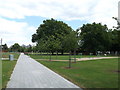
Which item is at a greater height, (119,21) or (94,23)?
(94,23)

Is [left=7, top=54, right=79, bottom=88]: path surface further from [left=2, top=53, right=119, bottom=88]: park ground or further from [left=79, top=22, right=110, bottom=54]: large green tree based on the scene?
[left=79, top=22, right=110, bottom=54]: large green tree

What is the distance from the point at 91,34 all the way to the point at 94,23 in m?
5.75

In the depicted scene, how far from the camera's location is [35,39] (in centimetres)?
9306

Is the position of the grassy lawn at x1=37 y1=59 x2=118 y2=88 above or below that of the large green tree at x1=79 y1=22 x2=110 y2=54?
below

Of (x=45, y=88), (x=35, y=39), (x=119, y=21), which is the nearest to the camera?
(x=45, y=88)

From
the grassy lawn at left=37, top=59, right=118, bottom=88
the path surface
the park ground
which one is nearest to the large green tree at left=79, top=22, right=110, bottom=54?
the park ground

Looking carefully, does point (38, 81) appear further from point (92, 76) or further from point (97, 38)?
point (97, 38)

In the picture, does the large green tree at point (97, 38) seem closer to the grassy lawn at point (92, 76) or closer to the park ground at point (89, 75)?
the park ground at point (89, 75)

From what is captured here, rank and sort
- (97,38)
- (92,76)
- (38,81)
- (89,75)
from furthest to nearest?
(97,38) → (89,75) → (92,76) → (38,81)

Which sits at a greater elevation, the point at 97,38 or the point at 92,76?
the point at 97,38

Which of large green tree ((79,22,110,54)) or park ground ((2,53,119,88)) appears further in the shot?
large green tree ((79,22,110,54))

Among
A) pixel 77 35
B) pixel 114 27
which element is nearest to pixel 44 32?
pixel 77 35

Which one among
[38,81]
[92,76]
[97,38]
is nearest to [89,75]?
[92,76]

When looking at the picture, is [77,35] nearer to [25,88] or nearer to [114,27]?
[114,27]
